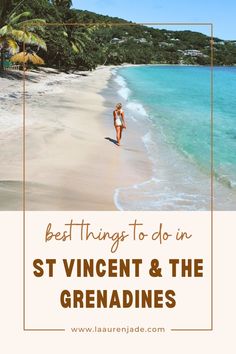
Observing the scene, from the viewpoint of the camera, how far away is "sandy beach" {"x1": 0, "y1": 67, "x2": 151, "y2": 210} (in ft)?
24.5

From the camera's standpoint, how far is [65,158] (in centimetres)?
979

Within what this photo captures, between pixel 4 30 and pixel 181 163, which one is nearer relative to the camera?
pixel 181 163

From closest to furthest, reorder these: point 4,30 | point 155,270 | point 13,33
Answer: point 155,270
point 4,30
point 13,33

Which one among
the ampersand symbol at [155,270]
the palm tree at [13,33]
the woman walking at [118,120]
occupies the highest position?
the palm tree at [13,33]

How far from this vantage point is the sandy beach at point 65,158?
7.48m

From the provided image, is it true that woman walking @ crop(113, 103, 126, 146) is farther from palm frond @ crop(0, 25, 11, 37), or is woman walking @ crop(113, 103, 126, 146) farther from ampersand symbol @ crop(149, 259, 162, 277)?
palm frond @ crop(0, 25, 11, 37)

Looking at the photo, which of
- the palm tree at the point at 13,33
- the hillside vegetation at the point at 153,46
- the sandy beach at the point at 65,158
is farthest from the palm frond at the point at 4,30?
the hillside vegetation at the point at 153,46

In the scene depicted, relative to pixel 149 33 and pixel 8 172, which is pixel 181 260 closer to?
pixel 8 172

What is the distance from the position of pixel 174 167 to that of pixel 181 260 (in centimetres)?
565

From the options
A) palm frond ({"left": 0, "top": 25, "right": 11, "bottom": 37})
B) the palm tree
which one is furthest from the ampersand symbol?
palm frond ({"left": 0, "top": 25, "right": 11, "bottom": 37})

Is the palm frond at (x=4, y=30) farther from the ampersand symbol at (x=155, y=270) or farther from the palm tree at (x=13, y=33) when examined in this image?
the ampersand symbol at (x=155, y=270)

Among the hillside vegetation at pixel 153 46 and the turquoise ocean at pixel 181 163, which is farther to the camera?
the hillside vegetation at pixel 153 46

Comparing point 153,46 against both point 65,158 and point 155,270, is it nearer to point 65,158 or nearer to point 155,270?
point 65,158

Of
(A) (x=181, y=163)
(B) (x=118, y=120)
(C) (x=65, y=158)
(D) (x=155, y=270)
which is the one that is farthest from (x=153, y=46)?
(D) (x=155, y=270)
